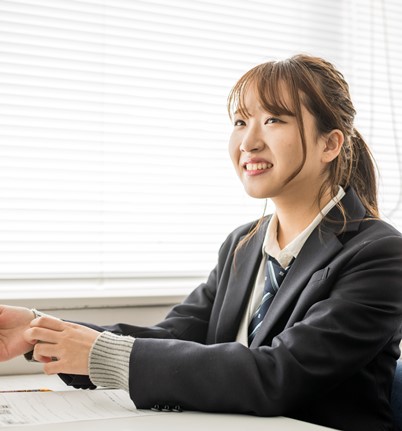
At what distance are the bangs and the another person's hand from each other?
0.74 meters

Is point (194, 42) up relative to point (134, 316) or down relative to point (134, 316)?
up

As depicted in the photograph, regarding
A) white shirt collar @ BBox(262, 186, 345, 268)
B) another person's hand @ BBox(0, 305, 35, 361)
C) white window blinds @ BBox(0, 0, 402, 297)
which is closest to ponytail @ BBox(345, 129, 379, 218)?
white shirt collar @ BBox(262, 186, 345, 268)

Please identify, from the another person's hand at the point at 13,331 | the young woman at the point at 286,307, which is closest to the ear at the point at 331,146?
the young woman at the point at 286,307

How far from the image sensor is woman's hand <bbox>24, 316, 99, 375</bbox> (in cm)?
140

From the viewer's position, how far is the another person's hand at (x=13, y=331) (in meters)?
1.60

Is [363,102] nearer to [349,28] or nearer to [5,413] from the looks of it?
[349,28]

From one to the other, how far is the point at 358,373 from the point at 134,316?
2.85 feet

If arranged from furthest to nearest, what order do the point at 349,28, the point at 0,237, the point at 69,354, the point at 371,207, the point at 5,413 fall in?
the point at 349,28, the point at 0,237, the point at 371,207, the point at 69,354, the point at 5,413

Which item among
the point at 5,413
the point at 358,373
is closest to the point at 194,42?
→ the point at 358,373

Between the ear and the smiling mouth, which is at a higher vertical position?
the ear

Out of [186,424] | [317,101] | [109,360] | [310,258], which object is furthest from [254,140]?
[186,424]

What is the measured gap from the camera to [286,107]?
5.61 feet

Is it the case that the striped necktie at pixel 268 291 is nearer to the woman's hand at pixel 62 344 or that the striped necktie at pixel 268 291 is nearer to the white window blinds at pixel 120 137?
the woman's hand at pixel 62 344

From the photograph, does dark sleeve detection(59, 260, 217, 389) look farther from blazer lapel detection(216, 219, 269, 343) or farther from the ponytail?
the ponytail
